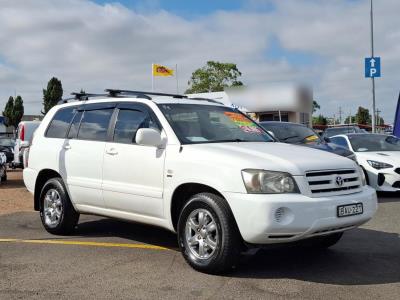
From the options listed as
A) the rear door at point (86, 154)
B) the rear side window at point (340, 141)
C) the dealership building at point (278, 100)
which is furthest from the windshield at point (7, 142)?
the rear door at point (86, 154)

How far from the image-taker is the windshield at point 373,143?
11883 millimetres

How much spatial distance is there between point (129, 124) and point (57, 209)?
5.84 feet

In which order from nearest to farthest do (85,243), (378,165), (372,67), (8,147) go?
1. (85,243)
2. (378,165)
3. (372,67)
4. (8,147)

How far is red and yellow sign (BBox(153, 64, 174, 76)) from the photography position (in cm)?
3779

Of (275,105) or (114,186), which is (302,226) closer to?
(114,186)

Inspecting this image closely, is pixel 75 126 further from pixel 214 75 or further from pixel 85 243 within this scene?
pixel 214 75

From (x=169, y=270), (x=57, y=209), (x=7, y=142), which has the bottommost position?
(x=169, y=270)

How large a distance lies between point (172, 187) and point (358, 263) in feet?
6.85

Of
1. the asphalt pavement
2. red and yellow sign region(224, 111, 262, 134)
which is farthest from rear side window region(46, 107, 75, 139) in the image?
red and yellow sign region(224, 111, 262, 134)

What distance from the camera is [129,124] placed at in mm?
6352

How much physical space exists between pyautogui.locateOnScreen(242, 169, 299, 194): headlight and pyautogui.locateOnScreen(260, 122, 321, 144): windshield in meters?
6.19

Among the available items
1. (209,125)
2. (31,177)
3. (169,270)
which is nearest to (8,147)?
(31,177)

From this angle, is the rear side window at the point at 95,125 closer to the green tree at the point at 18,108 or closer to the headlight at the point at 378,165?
the headlight at the point at 378,165

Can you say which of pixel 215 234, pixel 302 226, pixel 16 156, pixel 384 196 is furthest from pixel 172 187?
pixel 16 156
